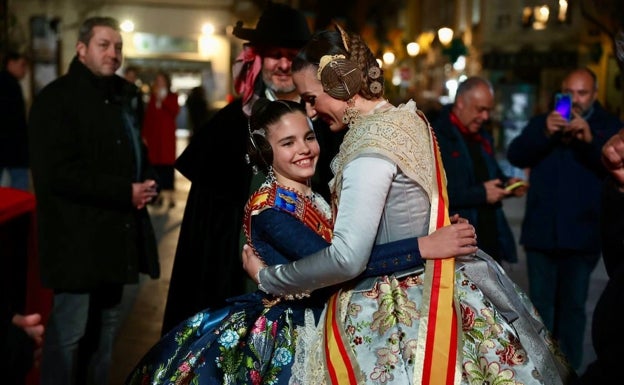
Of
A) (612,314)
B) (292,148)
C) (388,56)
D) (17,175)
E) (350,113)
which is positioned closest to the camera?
(612,314)

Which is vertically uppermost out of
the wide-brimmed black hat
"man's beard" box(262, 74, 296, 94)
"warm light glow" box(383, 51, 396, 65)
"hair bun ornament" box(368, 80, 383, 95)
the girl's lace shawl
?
the wide-brimmed black hat

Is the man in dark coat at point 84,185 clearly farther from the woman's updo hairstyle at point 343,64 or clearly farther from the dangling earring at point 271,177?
the woman's updo hairstyle at point 343,64

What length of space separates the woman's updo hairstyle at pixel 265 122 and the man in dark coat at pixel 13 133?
7593 millimetres

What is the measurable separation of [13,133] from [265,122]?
7730 millimetres

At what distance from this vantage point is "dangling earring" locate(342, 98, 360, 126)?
3133 millimetres

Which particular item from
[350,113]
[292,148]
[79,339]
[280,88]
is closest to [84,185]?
[79,339]

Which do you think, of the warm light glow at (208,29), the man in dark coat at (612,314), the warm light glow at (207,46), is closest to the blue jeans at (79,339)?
the man in dark coat at (612,314)

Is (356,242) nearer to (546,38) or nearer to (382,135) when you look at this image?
(382,135)

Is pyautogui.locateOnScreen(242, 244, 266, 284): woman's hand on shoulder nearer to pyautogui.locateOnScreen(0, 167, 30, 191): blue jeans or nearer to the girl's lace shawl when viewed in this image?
the girl's lace shawl

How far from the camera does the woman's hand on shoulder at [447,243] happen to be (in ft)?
9.75

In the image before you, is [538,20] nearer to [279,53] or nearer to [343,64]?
[279,53]

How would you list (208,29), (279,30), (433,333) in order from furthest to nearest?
1. (208,29)
2. (279,30)
3. (433,333)

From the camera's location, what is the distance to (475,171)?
5871 mm

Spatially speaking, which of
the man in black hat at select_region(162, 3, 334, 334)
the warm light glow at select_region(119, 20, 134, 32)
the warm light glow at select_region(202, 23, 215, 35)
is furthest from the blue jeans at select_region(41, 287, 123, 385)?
the warm light glow at select_region(202, 23, 215, 35)
